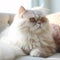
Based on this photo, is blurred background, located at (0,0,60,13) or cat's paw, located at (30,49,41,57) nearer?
cat's paw, located at (30,49,41,57)

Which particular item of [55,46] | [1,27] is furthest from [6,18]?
[55,46]

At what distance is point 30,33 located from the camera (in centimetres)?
132

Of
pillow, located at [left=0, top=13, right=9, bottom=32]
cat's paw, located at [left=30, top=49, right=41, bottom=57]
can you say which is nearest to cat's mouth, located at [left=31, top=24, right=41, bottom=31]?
cat's paw, located at [left=30, top=49, right=41, bottom=57]

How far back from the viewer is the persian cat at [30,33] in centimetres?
130

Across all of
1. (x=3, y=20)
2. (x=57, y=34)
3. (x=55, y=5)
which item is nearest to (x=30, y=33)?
(x=57, y=34)

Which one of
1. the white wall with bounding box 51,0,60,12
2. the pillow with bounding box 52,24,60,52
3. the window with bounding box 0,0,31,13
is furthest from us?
the white wall with bounding box 51,0,60,12

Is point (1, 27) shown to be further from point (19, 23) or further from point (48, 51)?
point (48, 51)

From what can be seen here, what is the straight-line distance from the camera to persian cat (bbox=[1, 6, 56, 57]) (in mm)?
1298

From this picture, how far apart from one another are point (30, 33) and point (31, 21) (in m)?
0.10

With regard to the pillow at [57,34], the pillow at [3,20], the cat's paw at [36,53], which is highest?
the pillow at [3,20]

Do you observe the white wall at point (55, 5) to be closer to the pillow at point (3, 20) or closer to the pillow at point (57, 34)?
the pillow at point (3, 20)

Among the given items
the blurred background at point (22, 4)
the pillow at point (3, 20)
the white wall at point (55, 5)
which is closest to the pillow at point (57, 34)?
the pillow at point (3, 20)

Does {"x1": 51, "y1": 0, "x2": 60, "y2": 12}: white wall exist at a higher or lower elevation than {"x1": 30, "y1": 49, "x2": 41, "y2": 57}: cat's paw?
higher

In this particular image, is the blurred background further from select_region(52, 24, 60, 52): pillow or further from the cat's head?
the cat's head
